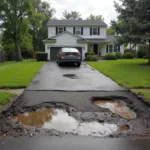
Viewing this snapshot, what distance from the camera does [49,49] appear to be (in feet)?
93.8

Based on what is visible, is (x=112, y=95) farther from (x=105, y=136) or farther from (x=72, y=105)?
(x=105, y=136)

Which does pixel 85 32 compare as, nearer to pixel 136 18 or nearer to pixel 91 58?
pixel 91 58

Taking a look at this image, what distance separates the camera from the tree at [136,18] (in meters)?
17.0

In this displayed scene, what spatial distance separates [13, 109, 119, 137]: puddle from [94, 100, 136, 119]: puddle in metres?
0.88

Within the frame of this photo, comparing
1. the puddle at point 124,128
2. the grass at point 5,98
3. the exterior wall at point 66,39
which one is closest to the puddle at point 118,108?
the puddle at point 124,128

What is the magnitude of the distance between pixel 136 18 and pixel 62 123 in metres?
15.4

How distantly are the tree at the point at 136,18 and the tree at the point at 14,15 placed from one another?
728 inches

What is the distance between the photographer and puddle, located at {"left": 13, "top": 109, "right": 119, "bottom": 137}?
14.0 feet

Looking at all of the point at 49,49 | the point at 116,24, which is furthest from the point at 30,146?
the point at 49,49

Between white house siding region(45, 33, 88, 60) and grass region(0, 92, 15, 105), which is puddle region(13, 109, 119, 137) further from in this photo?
white house siding region(45, 33, 88, 60)

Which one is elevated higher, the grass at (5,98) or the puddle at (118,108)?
the grass at (5,98)

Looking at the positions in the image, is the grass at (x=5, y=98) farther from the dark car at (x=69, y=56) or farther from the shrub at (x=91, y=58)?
the shrub at (x=91, y=58)

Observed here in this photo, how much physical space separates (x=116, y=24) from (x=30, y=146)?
678 inches

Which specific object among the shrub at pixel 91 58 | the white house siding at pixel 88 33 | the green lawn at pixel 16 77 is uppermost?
the white house siding at pixel 88 33
